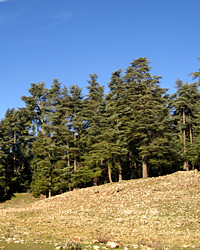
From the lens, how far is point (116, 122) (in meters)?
36.5

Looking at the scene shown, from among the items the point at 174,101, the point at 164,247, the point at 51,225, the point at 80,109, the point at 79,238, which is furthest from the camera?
the point at 174,101

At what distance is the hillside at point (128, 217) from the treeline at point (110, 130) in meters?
6.83

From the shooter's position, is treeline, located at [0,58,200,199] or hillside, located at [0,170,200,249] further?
treeline, located at [0,58,200,199]

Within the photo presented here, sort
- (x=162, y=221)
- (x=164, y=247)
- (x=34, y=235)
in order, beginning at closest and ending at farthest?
(x=164, y=247), (x=34, y=235), (x=162, y=221)

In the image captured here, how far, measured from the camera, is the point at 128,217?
1819cm

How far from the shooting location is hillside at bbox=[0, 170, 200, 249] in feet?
45.2

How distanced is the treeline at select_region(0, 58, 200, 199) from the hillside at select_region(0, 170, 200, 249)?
22.4 ft

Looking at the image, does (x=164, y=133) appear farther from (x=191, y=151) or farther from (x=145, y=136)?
(x=191, y=151)

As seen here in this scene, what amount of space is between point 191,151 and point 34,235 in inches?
1178

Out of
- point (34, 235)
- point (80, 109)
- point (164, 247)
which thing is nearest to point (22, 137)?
point (80, 109)

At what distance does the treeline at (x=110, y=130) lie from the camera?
3219cm

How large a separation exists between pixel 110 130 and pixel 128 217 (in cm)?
1721

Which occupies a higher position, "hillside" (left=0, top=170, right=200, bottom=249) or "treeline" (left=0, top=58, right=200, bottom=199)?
"treeline" (left=0, top=58, right=200, bottom=199)

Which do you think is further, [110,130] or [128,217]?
[110,130]
